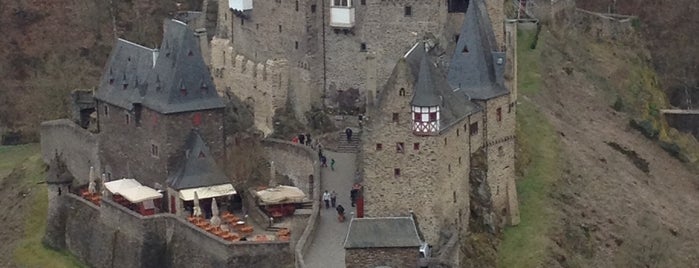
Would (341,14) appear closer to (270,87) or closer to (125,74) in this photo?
(270,87)

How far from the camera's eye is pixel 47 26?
102000 mm

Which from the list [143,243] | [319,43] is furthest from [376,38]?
[143,243]

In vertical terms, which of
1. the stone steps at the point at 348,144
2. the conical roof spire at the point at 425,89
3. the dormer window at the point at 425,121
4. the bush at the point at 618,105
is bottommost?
the bush at the point at 618,105

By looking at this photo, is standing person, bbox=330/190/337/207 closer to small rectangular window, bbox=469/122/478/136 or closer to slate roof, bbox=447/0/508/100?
small rectangular window, bbox=469/122/478/136

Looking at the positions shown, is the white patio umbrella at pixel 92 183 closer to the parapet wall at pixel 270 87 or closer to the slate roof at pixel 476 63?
the parapet wall at pixel 270 87

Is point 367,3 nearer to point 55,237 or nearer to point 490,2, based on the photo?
point 490,2

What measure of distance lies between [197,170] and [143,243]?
138 inches

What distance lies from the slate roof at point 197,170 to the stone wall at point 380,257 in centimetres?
1124

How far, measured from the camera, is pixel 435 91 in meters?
52.0

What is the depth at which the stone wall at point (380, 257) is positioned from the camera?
163 feet

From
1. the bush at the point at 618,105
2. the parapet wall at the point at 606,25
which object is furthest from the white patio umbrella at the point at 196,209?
the parapet wall at the point at 606,25

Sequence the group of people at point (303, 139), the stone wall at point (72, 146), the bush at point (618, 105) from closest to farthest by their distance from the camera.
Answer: the group of people at point (303, 139)
the stone wall at point (72, 146)
the bush at point (618, 105)

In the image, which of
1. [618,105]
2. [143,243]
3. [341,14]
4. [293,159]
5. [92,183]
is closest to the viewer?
[143,243]

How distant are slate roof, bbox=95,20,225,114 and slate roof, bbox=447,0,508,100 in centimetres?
946
